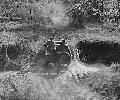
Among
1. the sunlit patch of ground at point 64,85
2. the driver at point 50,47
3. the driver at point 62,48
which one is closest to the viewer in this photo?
the sunlit patch of ground at point 64,85

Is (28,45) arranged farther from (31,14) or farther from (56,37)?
(31,14)

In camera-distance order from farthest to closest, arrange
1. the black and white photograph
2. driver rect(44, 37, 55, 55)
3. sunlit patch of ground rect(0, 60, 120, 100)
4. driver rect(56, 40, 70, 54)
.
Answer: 1. driver rect(56, 40, 70, 54)
2. driver rect(44, 37, 55, 55)
3. the black and white photograph
4. sunlit patch of ground rect(0, 60, 120, 100)

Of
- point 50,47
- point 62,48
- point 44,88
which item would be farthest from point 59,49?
point 44,88

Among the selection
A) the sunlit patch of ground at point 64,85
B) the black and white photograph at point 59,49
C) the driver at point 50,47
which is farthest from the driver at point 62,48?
the sunlit patch of ground at point 64,85

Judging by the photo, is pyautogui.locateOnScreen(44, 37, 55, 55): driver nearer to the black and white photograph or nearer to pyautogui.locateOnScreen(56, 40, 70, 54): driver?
the black and white photograph

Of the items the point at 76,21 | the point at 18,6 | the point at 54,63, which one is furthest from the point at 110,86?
the point at 18,6

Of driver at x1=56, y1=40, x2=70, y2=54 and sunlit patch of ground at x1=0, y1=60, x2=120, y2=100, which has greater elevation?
driver at x1=56, y1=40, x2=70, y2=54

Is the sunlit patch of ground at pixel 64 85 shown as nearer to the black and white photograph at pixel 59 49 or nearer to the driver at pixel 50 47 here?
the black and white photograph at pixel 59 49

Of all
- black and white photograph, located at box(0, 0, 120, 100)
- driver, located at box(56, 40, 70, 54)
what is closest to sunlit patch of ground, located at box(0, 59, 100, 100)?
black and white photograph, located at box(0, 0, 120, 100)
